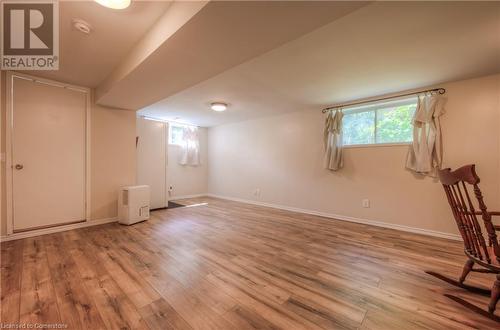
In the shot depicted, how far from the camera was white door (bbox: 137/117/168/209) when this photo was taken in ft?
13.8

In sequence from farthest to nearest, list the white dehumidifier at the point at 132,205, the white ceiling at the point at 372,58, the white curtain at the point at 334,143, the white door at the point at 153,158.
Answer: the white door at the point at 153,158 → the white curtain at the point at 334,143 → the white dehumidifier at the point at 132,205 → the white ceiling at the point at 372,58

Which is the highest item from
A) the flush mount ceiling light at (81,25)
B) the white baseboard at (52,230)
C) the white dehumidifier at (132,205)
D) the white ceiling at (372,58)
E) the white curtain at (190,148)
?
the flush mount ceiling light at (81,25)

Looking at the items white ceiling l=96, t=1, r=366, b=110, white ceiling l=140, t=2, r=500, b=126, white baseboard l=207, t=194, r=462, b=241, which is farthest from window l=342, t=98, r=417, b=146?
white ceiling l=96, t=1, r=366, b=110

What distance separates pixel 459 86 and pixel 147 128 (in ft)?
17.4

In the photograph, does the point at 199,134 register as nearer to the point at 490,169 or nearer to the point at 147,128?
the point at 147,128

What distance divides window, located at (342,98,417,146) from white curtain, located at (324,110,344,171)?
5.3 inches

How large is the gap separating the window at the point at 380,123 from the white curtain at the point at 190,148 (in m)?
3.94

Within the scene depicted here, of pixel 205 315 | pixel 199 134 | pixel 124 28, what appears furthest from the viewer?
pixel 199 134

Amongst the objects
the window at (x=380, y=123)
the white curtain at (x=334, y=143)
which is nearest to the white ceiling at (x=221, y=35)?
the white curtain at (x=334, y=143)

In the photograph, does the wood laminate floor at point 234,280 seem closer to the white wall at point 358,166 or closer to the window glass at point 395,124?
the white wall at point 358,166

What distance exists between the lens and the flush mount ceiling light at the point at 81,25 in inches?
68.4

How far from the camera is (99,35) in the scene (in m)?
1.92

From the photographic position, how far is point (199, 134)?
6.08 metres

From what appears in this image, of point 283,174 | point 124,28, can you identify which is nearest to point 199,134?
point 283,174
